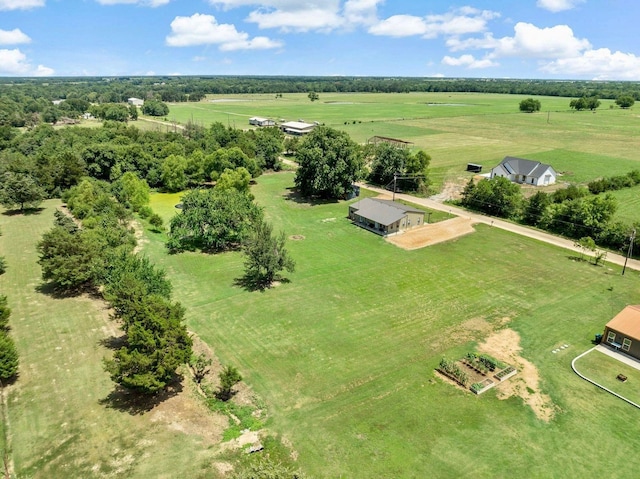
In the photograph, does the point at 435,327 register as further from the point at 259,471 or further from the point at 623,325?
the point at 259,471

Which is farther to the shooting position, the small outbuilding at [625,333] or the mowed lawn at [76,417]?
the small outbuilding at [625,333]

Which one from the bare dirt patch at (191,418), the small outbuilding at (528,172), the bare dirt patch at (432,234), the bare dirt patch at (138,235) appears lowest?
the bare dirt patch at (191,418)

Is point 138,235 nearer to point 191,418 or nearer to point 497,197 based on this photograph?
point 191,418

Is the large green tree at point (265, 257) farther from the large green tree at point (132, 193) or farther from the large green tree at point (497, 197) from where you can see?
the large green tree at point (497, 197)

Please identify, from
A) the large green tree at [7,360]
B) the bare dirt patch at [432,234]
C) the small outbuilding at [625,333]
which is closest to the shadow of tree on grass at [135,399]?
the large green tree at [7,360]

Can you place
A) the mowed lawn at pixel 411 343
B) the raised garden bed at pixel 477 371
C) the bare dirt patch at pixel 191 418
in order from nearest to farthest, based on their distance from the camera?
the mowed lawn at pixel 411 343 → the bare dirt patch at pixel 191 418 → the raised garden bed at pixel 477 371
